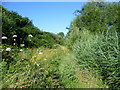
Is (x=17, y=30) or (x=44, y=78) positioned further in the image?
(x=17, y=30)

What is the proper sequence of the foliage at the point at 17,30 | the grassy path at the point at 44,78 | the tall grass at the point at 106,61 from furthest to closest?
1. the foliage at the point at 17,30
2. the tall grass at the point at 106,61
3. the grassy path at the point at 44,78

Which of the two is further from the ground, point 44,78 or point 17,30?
point 17,30

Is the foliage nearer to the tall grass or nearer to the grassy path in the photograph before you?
the grassy path

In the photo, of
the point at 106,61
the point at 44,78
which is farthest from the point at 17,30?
the point at 106,61

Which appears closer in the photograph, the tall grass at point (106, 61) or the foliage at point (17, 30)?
the tall grass at point (106, 61)

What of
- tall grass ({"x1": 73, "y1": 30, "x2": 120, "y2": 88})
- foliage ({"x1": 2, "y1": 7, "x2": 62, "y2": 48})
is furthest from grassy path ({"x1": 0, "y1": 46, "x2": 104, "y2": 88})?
foliage ({"x1": 2, "y1": 7, "x2": 62, "y2": 48})

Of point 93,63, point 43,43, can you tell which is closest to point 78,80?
point 93,63

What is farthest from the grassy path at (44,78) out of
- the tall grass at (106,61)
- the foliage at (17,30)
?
the foliage at (17,30)

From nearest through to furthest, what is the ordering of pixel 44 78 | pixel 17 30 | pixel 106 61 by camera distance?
pixel 44 78, pixel 106 61, pixel 17 30

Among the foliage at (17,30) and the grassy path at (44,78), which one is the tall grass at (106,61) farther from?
the foliage at (17,30)

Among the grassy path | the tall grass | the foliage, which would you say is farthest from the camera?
the foliage

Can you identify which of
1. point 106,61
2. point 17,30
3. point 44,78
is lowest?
point 44,78

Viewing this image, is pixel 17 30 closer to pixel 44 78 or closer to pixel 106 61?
pixel 44 78

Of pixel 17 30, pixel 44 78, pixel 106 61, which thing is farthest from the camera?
pixel 17 30
